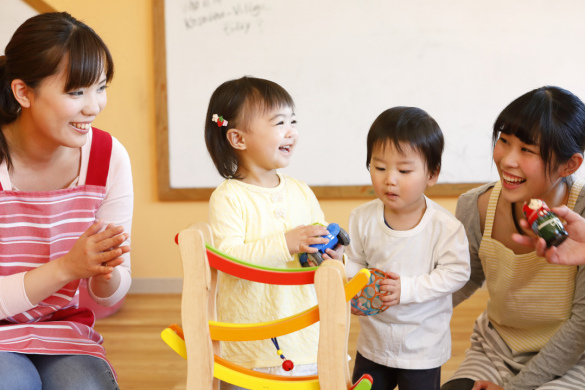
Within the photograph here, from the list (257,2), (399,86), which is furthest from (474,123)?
(257,2)

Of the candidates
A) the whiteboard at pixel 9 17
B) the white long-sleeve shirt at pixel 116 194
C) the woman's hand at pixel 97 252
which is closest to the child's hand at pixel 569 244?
the woman's hand at pixel 97 252

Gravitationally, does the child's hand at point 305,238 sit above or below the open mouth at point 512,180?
below

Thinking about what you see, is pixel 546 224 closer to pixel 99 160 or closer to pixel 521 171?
pixel 521 171

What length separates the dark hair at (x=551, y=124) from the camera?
1.26 m

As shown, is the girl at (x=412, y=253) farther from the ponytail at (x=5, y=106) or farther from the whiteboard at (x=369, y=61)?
the whiteboard at (x=369, y=61)

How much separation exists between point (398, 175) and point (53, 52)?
2.78 ft

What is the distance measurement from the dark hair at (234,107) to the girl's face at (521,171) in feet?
1.83

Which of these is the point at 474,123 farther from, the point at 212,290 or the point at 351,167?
the point at 212,290

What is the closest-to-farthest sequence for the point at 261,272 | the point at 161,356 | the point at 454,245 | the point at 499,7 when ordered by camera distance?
the point at 261,272 < the point at 454,245 < the point at 161,356 < the point at 499,7

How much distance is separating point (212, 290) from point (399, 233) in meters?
0.52

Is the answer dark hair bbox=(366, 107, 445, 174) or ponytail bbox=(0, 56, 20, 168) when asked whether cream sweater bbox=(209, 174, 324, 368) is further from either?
ponytail bbox=(0, 56, 20, 168)

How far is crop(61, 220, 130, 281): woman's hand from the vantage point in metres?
1.14

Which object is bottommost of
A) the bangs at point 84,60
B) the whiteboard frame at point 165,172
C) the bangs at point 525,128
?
the whiteboard frame at point 165,172

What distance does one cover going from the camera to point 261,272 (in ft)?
3.40
